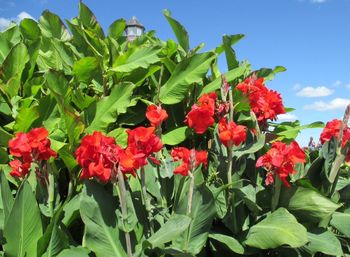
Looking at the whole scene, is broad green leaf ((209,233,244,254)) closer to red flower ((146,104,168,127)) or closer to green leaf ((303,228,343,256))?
green leaf ((303,228,343,256))

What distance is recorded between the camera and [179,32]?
10.2 ft

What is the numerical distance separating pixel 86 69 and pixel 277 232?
143 cm

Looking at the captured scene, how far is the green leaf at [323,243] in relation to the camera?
2.26 m

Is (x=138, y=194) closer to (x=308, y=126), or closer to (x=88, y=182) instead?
(x=88, y=182)

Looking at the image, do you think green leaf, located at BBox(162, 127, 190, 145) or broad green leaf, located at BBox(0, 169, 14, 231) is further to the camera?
green leaf, located at BBox(162, 127, 190, 145)

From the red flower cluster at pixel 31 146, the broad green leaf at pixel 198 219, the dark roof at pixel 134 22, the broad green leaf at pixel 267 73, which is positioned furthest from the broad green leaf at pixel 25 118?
the dark roof at pixel 134 22

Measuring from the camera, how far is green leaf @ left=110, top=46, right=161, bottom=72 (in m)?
Result: 2.65

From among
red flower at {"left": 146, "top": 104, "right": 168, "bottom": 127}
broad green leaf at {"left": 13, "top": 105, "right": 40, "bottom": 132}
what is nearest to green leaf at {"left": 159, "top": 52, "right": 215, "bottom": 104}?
red flower at {"left": 146, "top": 104, "right": 168, "bottom": 127}

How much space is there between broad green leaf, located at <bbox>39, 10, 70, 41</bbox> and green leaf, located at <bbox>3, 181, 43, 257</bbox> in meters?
1.44

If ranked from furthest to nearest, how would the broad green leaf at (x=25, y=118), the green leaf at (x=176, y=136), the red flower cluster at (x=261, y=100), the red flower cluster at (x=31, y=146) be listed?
the green leaf at (x=176, y=136) → the red flower cluster at (x=261, y=100) → the broad green leaf at (x=25, y=118) → the red flower cluster at (x=31, y=146)

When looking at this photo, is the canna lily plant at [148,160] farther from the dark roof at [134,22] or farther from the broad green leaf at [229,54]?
the dark roof at [134,22]

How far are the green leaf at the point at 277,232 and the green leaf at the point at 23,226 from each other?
104cm

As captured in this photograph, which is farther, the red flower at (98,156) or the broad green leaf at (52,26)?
the broad green leaf at (52,26)

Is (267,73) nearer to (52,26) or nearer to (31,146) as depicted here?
(52,26)
